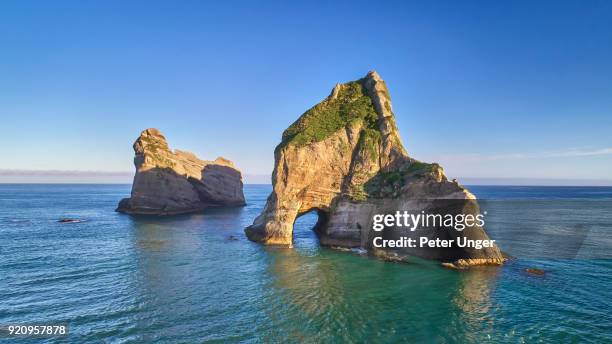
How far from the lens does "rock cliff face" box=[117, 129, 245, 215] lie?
80562 millimetres

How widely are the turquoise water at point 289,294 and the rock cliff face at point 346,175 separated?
4.66 metres

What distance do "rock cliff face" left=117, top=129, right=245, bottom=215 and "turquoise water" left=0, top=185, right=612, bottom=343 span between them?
1333 inches

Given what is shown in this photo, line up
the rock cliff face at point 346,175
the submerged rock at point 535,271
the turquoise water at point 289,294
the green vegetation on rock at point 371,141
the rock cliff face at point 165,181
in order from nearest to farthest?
the turquoise water at point 289,294 < the submerged rock at point 535,271 < the rock cliff face at point 346,175 < the green vegetation on rock at point 371,141 < the rock cliff face at point 165,181

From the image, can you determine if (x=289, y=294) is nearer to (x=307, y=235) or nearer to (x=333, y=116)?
(x=307, y=235)

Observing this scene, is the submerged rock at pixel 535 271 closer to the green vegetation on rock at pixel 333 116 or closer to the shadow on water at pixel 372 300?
the shadow on water at pixel 372 300

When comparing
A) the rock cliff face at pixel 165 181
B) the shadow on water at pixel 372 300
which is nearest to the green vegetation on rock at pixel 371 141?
the shadow on water at pixel 372 300

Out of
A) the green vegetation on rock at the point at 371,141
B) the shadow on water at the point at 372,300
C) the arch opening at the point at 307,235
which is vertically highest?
the green vegetation on rock at the point at 371,141

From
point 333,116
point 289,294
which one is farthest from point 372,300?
point 333,116

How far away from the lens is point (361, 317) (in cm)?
2305

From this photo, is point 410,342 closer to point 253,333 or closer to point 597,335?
point 253,333

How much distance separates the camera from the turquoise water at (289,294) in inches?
827

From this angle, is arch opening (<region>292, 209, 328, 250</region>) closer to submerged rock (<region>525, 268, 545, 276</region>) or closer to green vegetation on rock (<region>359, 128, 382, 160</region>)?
green vegetation on rock (<region>359, 128, 382, 160</region>)

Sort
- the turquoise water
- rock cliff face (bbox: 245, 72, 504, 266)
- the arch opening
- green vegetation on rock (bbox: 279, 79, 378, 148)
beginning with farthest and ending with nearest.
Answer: green vegetation on rock (bbox: 279, 79, 378, 148)
the arch opening
rock cliff face (bbox: 245, 72, 504, 266)
the turquoise water

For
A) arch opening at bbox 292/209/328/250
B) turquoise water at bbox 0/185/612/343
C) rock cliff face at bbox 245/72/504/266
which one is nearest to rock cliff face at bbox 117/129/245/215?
turquoise water at bbox 0/185/612/343
